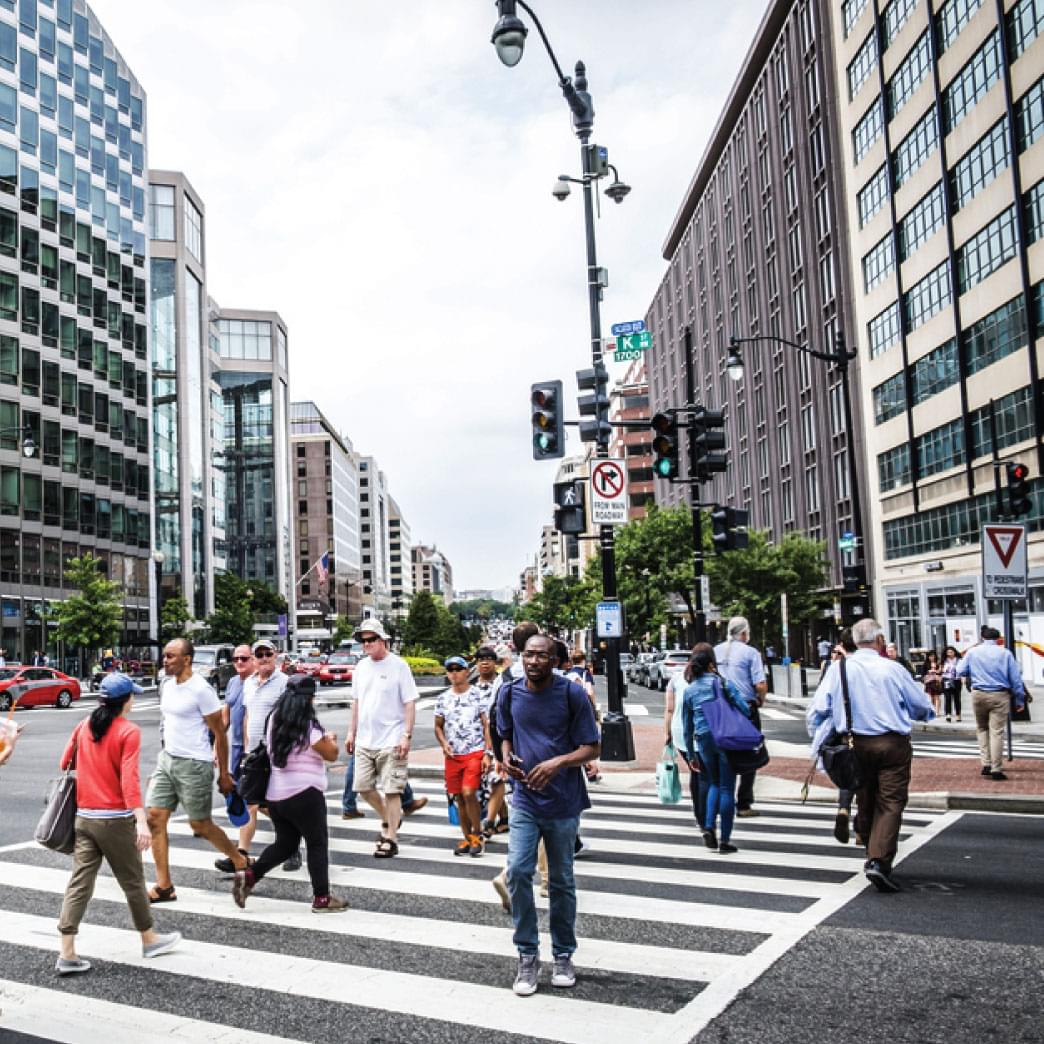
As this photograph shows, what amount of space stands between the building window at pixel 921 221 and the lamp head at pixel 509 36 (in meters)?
31.9

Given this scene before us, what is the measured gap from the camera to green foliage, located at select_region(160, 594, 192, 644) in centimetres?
6531

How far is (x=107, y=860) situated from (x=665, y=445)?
35.5ft

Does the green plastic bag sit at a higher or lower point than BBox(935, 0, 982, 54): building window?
lower

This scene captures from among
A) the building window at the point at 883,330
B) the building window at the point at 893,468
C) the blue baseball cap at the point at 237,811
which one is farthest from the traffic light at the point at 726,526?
the building window at the point at 883,330

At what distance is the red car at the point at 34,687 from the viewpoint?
36.6m

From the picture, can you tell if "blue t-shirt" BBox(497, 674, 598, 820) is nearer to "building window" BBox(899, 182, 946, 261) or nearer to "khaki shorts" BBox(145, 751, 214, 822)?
"khaki shorts" BBox(145, 751, 214, 822)

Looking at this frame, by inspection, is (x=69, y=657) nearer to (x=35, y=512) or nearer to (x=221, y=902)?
(x=35, y=512)

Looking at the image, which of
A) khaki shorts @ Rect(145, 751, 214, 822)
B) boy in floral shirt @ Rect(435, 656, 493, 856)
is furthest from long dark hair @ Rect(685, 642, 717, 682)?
khaki shorts @ Rect(145, 751, 214, 822)

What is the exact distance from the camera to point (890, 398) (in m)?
47.7

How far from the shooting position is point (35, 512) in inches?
2181

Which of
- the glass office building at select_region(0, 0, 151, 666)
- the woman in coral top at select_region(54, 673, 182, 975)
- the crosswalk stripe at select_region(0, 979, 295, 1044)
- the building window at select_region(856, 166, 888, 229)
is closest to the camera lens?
the crosswalk stripe at select_region(0, 979, 295, 1044)

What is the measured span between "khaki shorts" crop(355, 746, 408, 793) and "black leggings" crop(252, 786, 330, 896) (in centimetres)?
202

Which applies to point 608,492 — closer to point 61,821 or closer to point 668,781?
point 668,781

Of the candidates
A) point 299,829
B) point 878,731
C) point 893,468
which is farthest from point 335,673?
point 878,731
